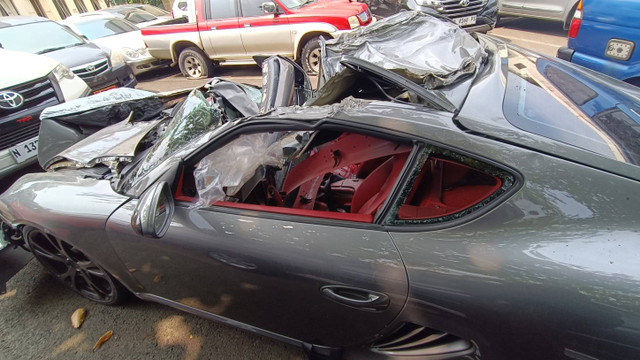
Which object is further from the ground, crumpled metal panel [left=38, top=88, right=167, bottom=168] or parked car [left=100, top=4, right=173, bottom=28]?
parked car [left=100, top=4, right=173, bottom=28]

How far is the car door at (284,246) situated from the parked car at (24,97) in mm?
2648

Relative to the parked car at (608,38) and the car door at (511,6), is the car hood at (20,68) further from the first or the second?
the car door at (511,6)

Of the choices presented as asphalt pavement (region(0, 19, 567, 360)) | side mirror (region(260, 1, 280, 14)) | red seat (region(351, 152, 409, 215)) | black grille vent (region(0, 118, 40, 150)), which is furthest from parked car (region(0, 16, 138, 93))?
red seat (region(351, 152, 409, 215))

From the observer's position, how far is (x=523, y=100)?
1419 millimetres

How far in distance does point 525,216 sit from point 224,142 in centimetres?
121

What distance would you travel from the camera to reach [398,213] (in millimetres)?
1246

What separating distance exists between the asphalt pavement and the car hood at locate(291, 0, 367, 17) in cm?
497

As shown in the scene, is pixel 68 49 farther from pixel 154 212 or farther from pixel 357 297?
pixel 357 297

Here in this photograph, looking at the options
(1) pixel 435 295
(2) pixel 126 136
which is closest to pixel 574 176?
(1) pixel 435 295

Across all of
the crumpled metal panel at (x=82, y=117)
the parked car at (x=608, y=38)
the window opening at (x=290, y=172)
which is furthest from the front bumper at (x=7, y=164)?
the parked car at (x=608, y=38)

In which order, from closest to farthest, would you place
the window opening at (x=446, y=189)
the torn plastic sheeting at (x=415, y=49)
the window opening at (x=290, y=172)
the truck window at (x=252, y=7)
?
the window opening at (x=446, y=189) → the window opening at (x=290, y=172) → the torn plastic sheeting at (x=415, y=49) → the truck window at (x=252, y=7)

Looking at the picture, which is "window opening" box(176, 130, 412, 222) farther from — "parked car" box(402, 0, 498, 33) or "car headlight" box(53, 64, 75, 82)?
"parked car" box(402, 0, 498, 33)

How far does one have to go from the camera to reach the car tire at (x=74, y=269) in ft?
6.69

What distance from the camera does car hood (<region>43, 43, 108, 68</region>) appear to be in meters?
5.10
